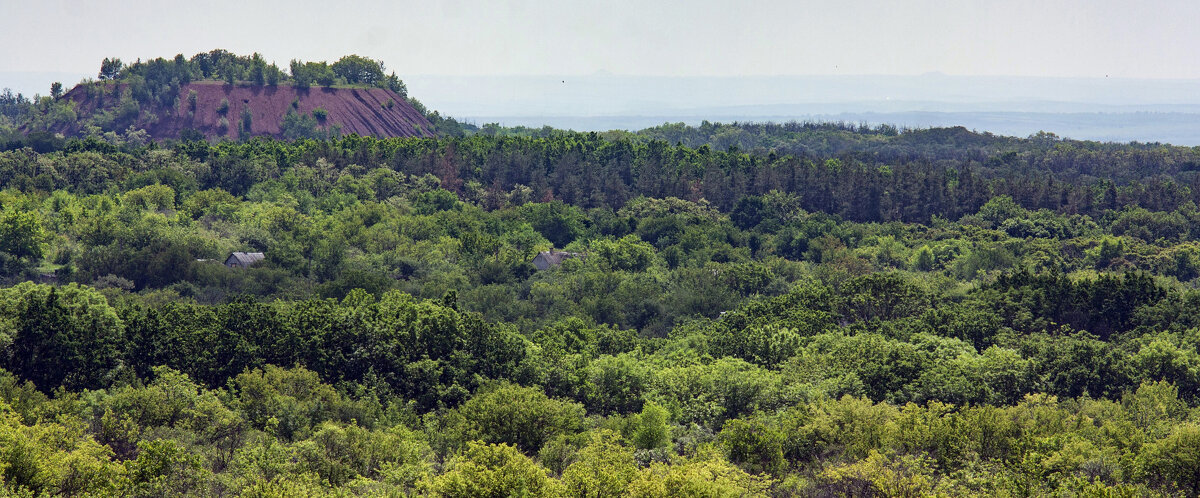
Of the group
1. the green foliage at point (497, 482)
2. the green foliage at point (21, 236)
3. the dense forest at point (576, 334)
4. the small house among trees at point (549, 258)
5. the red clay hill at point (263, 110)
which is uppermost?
the red clay hill at point (263, 110)

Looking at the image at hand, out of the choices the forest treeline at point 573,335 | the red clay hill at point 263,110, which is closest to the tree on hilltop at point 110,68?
the red clay hill at point 263,110

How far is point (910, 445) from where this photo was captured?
132 feet

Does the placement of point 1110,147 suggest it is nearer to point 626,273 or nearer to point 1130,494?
point 626,273

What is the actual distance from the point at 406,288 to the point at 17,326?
1313 inches

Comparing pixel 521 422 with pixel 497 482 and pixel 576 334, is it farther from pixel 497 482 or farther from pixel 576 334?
pixel 576 334

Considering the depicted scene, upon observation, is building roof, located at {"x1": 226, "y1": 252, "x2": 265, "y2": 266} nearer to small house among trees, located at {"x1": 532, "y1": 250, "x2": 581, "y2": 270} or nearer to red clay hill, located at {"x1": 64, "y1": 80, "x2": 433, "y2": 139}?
small house among trees, located at {"x1": 532, "y1": 250, "x2": 581, "y2": 270}

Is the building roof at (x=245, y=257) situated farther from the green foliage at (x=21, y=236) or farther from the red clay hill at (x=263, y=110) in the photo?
the red clay hill at (x=263, y=110)

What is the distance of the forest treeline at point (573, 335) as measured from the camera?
3688 cm

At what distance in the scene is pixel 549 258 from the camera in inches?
3772

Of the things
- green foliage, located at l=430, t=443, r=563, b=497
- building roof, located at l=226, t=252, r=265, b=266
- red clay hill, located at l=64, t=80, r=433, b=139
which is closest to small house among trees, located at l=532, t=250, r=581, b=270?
building roof, located at l=226, t=252, r=265, b=266

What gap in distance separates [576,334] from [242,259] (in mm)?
32636

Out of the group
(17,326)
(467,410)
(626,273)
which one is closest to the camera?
(467,410)

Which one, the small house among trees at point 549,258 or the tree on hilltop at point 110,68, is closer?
the small house among trees at point 549,258

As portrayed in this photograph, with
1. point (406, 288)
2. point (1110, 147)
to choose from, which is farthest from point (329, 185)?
point (1110, 147)
